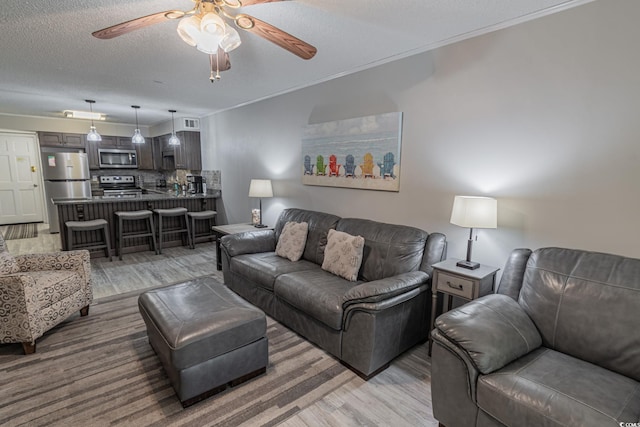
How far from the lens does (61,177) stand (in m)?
6.39

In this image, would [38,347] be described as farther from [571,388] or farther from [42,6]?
[571,388]

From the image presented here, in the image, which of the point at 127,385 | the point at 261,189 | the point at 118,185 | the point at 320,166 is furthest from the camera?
the point at 118,185

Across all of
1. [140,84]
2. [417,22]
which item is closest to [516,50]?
[417,22]

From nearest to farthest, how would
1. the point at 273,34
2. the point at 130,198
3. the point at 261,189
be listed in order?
the point at 273,34 < the point at 261,189 < the point at 130,198

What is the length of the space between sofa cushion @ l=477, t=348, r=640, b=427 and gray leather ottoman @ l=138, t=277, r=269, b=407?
138 centimetres

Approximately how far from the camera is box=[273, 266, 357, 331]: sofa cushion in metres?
2.24

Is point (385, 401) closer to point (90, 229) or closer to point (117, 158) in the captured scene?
point (90, 229)

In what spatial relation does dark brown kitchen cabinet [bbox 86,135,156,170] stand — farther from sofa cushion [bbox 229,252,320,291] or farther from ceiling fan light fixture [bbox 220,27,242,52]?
ceiling fan light fixture [bbox 220,27,242,52]

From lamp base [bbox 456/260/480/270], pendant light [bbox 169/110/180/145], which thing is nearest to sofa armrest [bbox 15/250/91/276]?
lamp base [bbox 456/260/480/270]

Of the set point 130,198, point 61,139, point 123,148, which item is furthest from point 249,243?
point 61,139

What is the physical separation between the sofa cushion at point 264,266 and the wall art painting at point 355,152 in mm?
1031

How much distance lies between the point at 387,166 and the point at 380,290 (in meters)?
1.36

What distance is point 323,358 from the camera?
2.39m

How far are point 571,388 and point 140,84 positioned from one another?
15.8 ft
